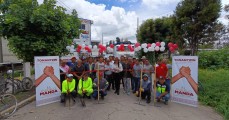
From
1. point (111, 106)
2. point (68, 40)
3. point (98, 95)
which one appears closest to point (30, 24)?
point (68, 40)

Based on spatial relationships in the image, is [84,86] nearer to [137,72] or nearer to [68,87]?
[68,87]

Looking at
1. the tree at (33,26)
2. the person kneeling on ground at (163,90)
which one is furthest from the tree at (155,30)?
the person kneeling on ground at (163,90)

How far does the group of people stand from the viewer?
26.5 feet

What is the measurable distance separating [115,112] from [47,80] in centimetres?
303

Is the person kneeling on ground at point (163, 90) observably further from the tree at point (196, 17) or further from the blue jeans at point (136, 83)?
the tree at point (196, 17)

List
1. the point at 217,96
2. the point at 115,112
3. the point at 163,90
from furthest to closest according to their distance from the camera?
the point at 217,96 → the point at 163,90 → the point at 115,112

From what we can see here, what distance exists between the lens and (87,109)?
7113 mm

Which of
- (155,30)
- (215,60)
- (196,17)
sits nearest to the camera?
(196,17)

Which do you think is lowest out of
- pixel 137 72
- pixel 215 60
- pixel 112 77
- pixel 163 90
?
pixel 163 90

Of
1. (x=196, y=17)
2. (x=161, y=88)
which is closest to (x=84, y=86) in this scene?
(x=161, y=88)

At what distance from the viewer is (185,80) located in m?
8.01

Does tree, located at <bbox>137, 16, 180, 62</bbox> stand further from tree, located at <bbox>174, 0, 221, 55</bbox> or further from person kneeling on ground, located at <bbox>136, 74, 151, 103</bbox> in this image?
person kneeling on ground, located at <bbox>136, 74, 151, 103</bbox>

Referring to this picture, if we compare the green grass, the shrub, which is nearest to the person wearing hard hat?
the green grass

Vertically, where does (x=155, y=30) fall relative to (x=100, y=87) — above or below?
above
